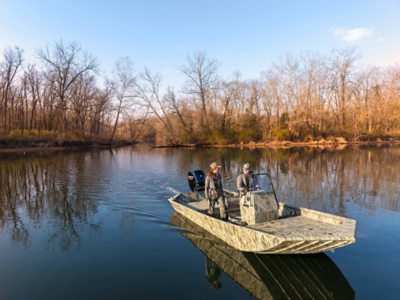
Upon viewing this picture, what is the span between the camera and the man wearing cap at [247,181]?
792 centimetres

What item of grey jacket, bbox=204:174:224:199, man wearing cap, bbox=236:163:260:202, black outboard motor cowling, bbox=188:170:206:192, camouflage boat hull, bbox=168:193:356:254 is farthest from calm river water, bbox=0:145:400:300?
man wearing cap, bbox=236:163:260:202

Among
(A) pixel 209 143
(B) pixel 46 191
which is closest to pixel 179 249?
(B) pixel 46 191

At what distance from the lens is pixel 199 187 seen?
1134 cm

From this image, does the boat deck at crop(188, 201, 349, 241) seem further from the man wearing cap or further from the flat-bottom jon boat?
the man wearing cap

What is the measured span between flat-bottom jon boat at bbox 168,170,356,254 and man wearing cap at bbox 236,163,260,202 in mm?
461

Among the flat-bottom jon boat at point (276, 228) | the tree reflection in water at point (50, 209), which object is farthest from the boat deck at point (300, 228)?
the tree reflection in water at point (50, 209)

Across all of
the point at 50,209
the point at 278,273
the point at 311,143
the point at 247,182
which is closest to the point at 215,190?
the point at 247,182

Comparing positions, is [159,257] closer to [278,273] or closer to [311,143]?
[278,273]

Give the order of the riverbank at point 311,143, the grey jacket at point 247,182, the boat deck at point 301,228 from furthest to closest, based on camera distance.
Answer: the riverbank at point 311,143
the grey jacket at point 247,182
the boat deck at point 301,228

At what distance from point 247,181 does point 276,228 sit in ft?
5.83

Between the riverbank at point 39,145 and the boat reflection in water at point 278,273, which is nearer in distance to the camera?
the boat reflection in water at point 278,273

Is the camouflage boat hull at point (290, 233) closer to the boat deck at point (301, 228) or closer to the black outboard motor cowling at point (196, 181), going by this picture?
the boat deck at point (301, 228)

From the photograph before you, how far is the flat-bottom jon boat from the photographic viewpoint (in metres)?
5.68

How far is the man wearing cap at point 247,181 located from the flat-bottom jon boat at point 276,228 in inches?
18.2
